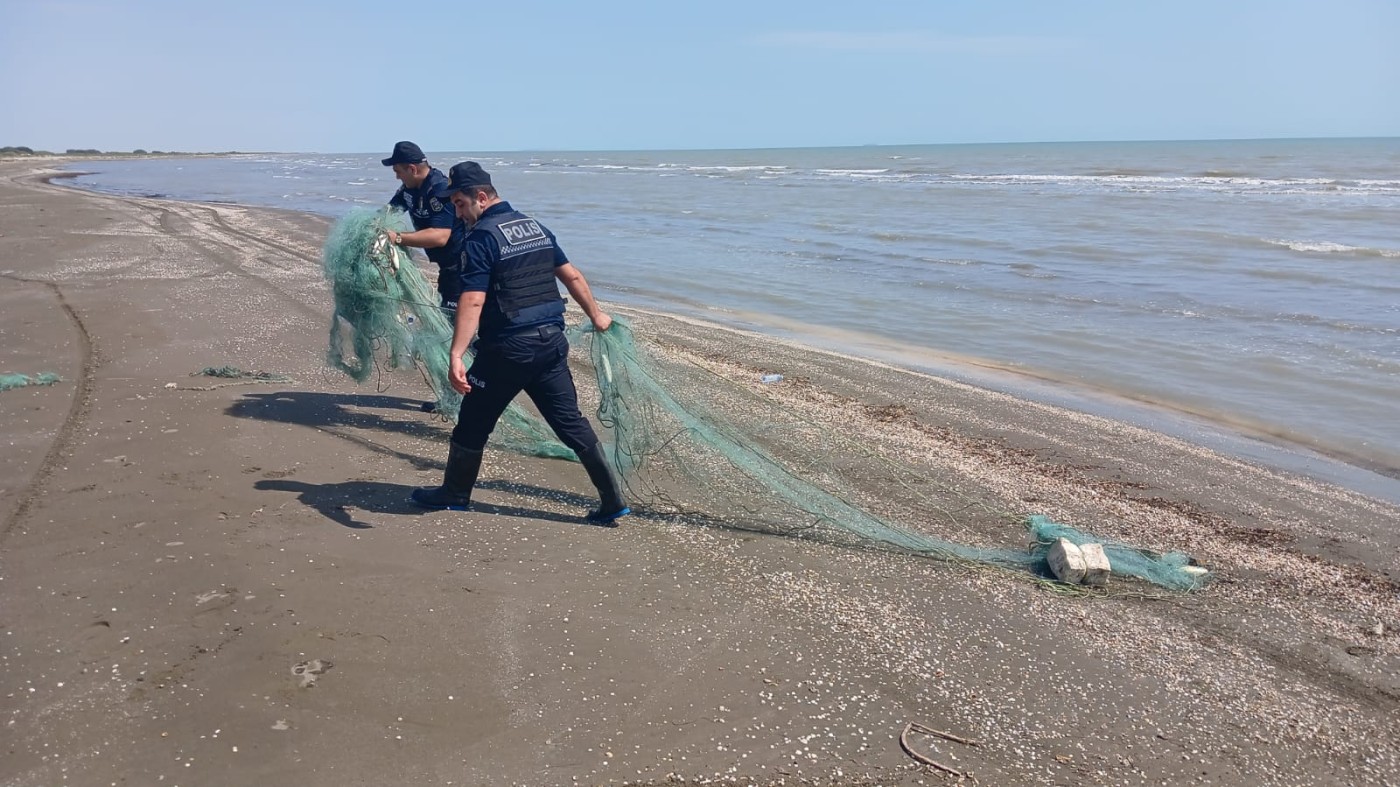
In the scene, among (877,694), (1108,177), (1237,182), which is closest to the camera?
(877,694)

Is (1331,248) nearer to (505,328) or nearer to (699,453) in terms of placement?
(699,453)

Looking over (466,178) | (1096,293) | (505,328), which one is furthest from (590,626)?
(1096,293)

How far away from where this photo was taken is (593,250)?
2134 centimetres

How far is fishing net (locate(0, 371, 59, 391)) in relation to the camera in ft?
22.4

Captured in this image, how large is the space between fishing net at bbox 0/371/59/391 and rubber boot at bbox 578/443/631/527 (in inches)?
177

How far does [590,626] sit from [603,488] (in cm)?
114

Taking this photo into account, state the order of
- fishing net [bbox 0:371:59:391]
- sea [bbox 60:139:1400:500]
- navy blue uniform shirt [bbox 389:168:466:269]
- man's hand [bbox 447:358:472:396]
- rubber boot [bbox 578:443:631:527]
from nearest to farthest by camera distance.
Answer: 1. man's hand [bbox 447:358:472:396]
2. rubber boot [bbox 578:443:631:527]
3. navy blue uniform shirt [bbox 389:168:466:269]
4. fishing net [bbox 0:371:59:391]
5. sea [bbox 60:139:1400:500]

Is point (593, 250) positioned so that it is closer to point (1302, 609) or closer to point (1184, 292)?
point (1184, 292)

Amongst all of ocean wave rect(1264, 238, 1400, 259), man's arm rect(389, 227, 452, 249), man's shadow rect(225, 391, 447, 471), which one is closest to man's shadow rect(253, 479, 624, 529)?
man's shadow rect(225, 391, 447, 471)

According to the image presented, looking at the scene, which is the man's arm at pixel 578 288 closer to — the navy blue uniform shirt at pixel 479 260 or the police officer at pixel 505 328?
the police officer at pixel 505 328

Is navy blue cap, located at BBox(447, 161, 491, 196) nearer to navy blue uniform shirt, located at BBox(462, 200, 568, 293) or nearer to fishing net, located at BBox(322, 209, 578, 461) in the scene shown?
navy blue uniform shirt, located at BBox(462, 200, 568, 293)

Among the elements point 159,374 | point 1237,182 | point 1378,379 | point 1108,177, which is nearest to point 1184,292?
point 1378,379

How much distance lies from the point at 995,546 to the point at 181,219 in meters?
22.0

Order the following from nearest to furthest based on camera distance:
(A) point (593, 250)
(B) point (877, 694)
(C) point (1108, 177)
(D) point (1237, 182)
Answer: (B) point (877, 694) → (A) point (593, 250) → (D) point (1237, 182) → (C) point (1108, 177)
